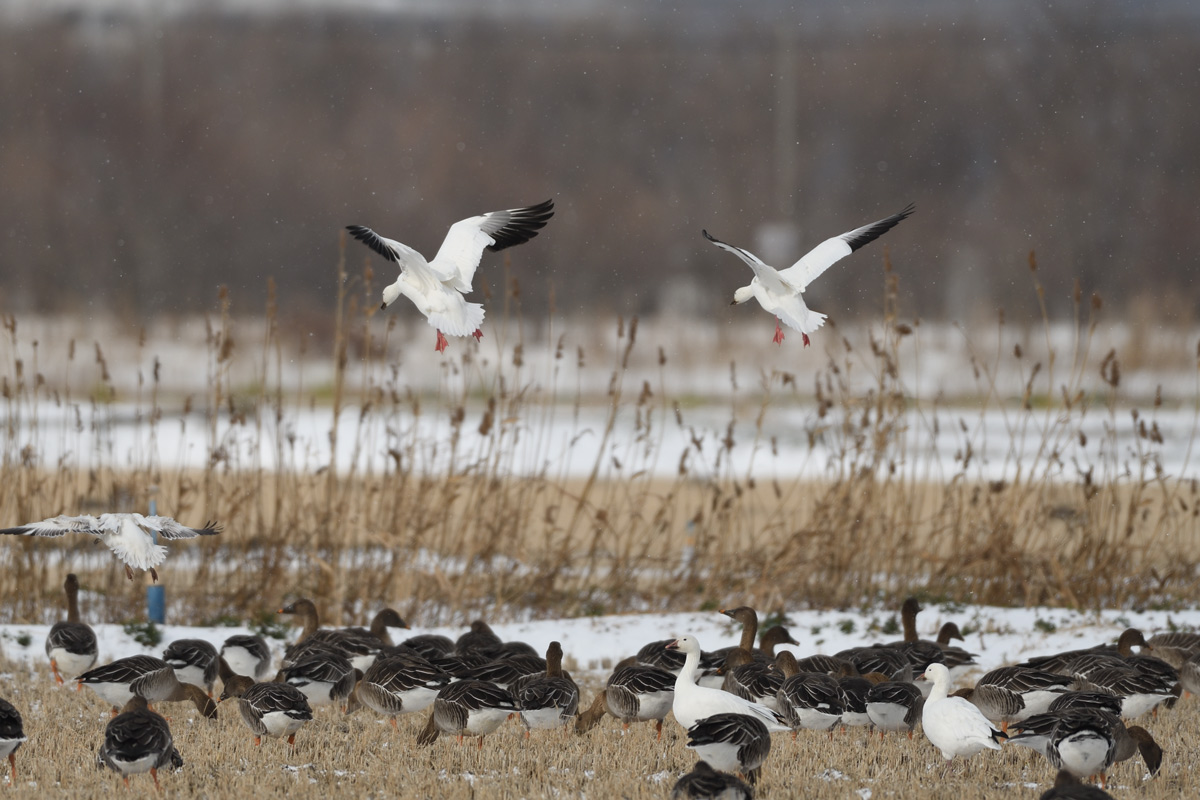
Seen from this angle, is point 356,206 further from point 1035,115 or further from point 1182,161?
point 1182,161

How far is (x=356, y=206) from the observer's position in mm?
36594

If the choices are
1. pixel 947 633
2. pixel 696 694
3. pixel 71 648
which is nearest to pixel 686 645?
pixel 696 694

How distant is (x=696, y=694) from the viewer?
6.54 meters

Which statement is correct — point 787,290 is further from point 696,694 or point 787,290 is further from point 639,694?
point 639,694

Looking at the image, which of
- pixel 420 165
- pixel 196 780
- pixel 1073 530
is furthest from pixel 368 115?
pixel 196 780

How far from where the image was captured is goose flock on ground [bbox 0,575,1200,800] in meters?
5.98

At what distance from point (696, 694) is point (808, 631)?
11.8 feet

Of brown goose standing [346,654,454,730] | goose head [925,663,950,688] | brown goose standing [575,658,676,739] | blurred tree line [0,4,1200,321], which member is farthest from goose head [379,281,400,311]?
blurred tree line [0,4,1200,321]

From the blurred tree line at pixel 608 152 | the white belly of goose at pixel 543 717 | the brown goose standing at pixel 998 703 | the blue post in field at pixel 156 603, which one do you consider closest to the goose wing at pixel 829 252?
the white belly of goose at pixel 543 717

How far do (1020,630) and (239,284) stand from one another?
28.8 meters

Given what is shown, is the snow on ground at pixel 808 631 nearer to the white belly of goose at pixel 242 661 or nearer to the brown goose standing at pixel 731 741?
the white belly of goose at pixel 242 661

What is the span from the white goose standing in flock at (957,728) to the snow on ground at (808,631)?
2.84m

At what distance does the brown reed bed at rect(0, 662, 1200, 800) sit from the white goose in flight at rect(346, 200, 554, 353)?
2.05m

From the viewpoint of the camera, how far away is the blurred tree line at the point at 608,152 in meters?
35.7
